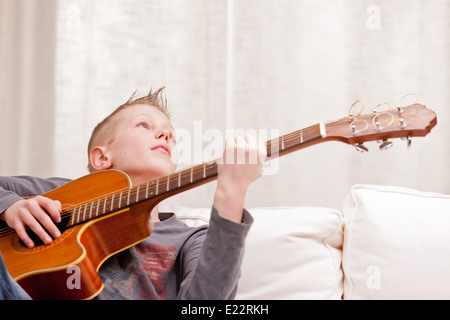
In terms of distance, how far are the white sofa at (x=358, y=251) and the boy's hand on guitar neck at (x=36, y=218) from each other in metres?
0.48

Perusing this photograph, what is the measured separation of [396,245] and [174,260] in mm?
536

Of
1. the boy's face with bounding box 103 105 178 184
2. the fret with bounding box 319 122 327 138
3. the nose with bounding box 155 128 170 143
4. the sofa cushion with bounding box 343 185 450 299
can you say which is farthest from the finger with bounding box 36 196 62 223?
the sofa cushion with bounding box 343 185 450 299

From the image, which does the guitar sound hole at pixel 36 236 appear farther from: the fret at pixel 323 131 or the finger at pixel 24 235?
the fret at pixel 323 131

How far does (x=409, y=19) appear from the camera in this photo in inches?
64.5

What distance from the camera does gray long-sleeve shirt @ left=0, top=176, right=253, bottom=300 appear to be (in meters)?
0.87

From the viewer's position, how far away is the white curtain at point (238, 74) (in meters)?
1.62

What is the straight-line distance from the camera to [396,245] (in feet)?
3.81

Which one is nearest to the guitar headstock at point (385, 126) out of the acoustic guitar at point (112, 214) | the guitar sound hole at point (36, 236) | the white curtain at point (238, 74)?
the acoustic guitar at point (112, 214)

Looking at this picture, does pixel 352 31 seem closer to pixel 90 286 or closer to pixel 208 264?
pixel 208 264

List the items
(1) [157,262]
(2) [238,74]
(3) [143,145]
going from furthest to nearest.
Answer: (2) [238,74] < (3) [143,145] < (1) [157,262]

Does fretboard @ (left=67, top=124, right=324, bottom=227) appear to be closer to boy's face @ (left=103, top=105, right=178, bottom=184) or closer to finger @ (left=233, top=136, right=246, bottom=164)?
finger @ (left=233, top=136, right=246, bottom=164)

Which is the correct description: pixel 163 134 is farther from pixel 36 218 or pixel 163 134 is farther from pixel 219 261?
pixel 219 261

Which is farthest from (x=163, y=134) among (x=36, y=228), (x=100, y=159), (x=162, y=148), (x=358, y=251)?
(x=358, y=251)
